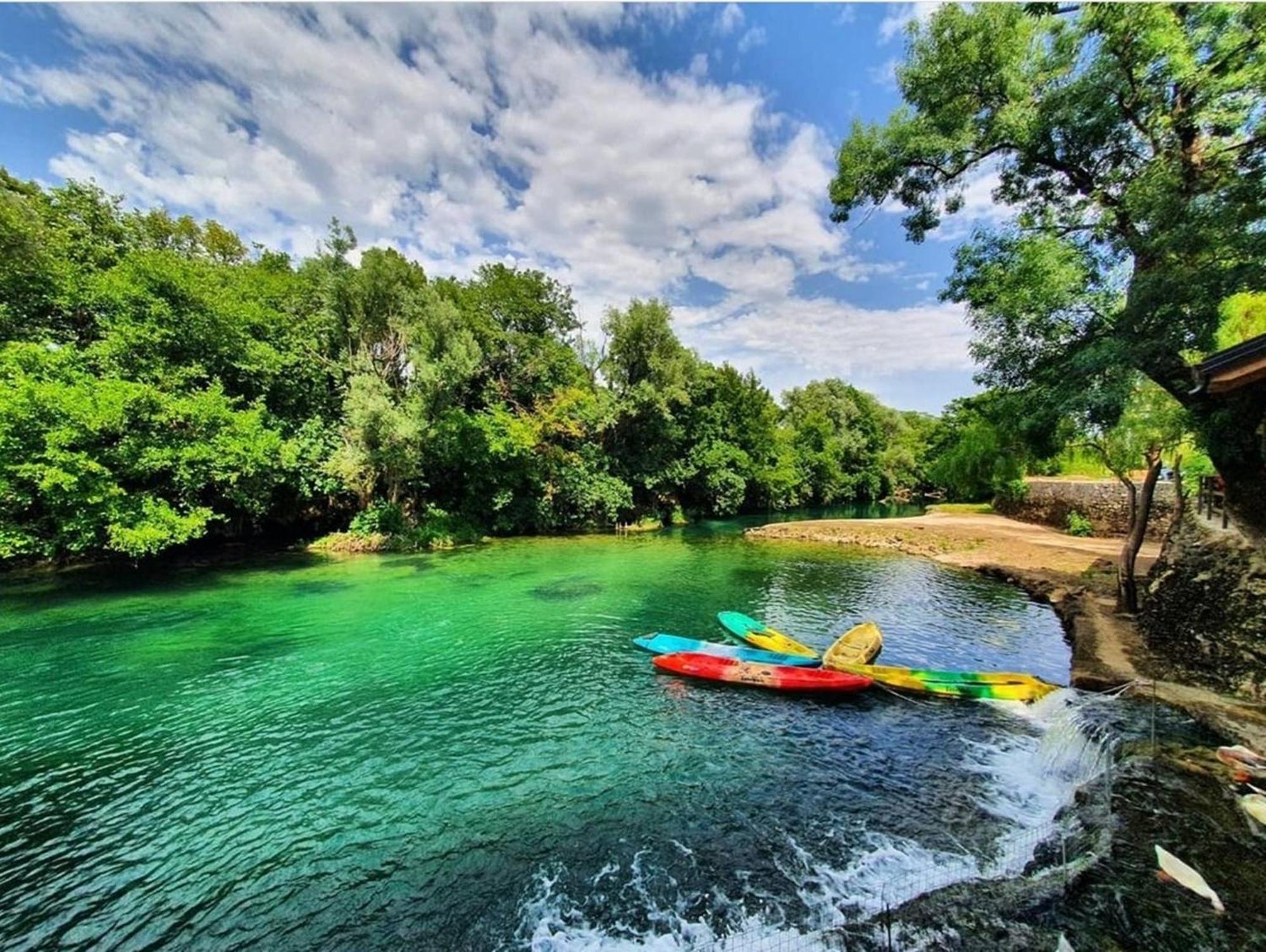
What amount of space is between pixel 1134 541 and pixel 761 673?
1208 centimetres

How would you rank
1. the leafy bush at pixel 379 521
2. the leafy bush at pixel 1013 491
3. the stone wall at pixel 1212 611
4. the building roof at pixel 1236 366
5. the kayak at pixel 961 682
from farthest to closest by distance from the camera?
the leafy bush at pixel 1013 491 < the leafy bush at pixel 379 521 < the kayak at pixel 961 682 < the stone wall at pixel 1212 611 < the building roof at pixel 1236 366

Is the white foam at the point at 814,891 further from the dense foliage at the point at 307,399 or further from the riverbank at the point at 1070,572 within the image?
the dense foliage at the point at 307,399

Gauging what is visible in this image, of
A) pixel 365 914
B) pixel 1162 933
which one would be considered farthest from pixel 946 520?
pixel 365 914

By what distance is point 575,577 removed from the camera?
2347 cm

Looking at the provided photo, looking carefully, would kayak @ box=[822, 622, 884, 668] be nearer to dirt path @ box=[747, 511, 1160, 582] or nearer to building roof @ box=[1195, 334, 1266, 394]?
building roof @ box=[1195, 334, 1266, 394]

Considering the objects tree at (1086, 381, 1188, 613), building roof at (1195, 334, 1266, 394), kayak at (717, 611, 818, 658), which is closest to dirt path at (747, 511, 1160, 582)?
tree at (1086, 381, 1188, 613)

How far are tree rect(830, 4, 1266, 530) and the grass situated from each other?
39.2m

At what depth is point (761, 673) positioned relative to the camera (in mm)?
12117

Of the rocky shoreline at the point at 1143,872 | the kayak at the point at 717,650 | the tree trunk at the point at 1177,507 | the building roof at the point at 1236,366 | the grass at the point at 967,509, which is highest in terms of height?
the building roof at the point at 1236,366

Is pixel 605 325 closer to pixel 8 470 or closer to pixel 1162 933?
pixel 8 470

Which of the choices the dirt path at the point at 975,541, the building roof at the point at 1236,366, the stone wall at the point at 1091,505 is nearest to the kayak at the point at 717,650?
the building roof at the point at 1236,366

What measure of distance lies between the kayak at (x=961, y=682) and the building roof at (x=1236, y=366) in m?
6.93

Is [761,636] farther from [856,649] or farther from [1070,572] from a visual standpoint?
[1070,572]

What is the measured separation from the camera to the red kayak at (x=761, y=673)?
11609 mm
